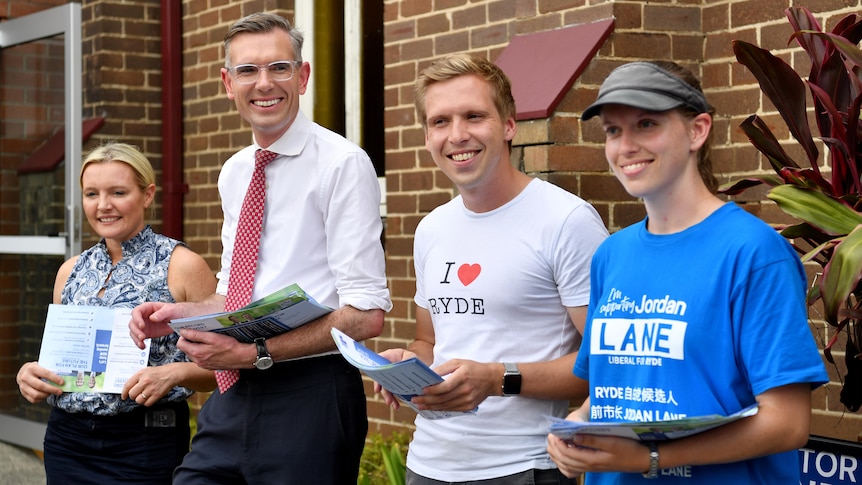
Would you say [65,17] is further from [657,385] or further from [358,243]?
[657,385]

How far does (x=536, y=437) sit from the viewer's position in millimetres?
2926

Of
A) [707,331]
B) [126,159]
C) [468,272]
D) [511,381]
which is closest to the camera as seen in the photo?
[707,331]

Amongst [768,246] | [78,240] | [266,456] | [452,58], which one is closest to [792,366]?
[768,246]

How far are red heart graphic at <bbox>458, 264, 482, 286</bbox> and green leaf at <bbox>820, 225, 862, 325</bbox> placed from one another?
2.76ft

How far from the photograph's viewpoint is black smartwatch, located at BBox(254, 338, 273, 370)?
3.28 meters

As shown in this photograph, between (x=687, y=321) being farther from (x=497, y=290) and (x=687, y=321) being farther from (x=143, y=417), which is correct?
Answer: (x=143, y=417)

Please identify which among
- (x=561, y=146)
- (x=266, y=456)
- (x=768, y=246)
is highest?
(x=561, y=146)

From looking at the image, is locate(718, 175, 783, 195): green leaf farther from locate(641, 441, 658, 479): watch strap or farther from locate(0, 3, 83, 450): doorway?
locate(0, 3, 83, 450): doorway

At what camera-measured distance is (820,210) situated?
300 cm

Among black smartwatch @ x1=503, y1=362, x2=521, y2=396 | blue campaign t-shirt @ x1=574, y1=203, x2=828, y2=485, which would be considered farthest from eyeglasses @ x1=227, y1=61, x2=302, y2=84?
blue campaign t-shirt @ x1=574, y1=203, x2=828, y2=485

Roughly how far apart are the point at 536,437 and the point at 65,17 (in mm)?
4743

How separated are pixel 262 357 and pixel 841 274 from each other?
5.12ft

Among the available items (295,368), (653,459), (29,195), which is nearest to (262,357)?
(295,368)

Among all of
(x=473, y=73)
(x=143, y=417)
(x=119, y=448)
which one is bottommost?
(x=119, y=448)
